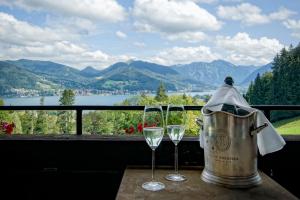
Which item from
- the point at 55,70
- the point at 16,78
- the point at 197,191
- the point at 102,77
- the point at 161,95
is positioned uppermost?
the point at 55,70

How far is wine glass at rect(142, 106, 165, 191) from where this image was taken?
50.6 inches

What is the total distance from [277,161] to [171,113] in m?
0.99

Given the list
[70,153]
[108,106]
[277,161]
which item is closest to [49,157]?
[70,153]

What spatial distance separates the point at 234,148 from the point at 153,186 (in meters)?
0.37

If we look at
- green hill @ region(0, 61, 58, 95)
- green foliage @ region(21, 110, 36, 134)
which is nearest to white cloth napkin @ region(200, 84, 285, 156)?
green foliage @ region(21, 110, 36, 134)

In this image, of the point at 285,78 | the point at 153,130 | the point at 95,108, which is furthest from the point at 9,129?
the point at 285,78

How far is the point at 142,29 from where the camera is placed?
4100 cm

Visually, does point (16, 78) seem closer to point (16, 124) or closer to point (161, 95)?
point (161, 95)

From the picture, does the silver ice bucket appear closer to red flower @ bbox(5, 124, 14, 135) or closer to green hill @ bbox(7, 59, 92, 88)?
red flower @ bbox(5, 124, 14, 135)

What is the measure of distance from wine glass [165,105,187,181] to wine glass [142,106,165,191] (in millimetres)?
48

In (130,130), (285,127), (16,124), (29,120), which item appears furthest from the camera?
(285,127)

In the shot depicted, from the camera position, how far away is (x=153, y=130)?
1.31 metres

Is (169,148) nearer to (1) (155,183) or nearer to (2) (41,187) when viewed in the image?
(1) (155,183)

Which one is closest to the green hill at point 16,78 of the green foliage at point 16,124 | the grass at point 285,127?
the green foliage at point 16,124
